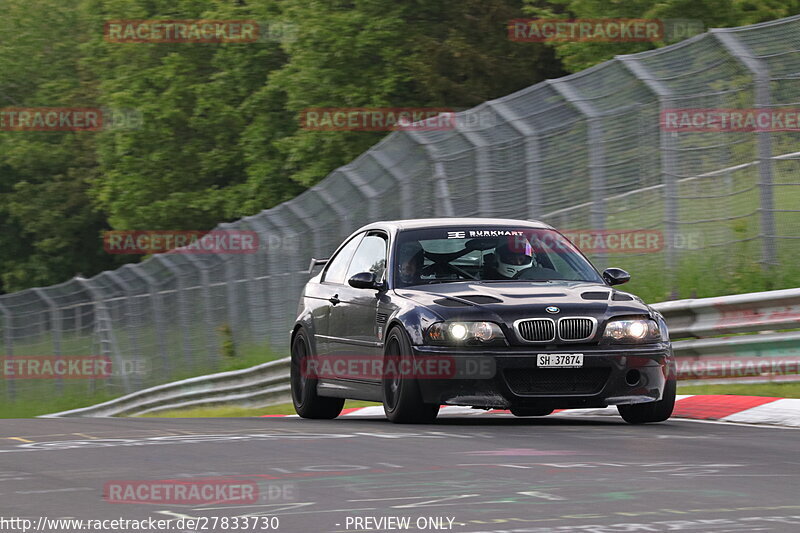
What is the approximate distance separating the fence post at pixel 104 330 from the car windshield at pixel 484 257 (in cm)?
1954

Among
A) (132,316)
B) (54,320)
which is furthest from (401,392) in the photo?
(54,320)

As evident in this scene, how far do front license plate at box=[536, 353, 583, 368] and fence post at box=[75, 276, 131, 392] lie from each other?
21078mm

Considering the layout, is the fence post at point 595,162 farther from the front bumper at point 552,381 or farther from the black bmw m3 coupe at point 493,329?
the front bumper at point 552,381

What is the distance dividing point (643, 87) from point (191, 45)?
45.2 metres

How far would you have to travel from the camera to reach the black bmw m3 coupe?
10469mm

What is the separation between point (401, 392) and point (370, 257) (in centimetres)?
194

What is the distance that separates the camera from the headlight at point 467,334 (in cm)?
1045

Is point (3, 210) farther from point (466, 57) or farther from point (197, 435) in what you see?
point (197, 435)

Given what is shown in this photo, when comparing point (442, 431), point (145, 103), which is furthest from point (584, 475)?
point (145, 103)

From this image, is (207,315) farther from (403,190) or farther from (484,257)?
(484,257)

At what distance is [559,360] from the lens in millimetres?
10484

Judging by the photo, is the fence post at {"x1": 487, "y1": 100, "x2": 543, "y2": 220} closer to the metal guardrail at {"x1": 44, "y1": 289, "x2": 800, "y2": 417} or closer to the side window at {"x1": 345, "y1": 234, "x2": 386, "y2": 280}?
the metal guardrail at {"x1": 44, "y1": 289, "x2": 800, "y2": 417}

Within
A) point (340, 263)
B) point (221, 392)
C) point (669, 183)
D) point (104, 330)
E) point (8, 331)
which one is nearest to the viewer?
point (340, 263)

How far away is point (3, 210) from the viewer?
232 feet
